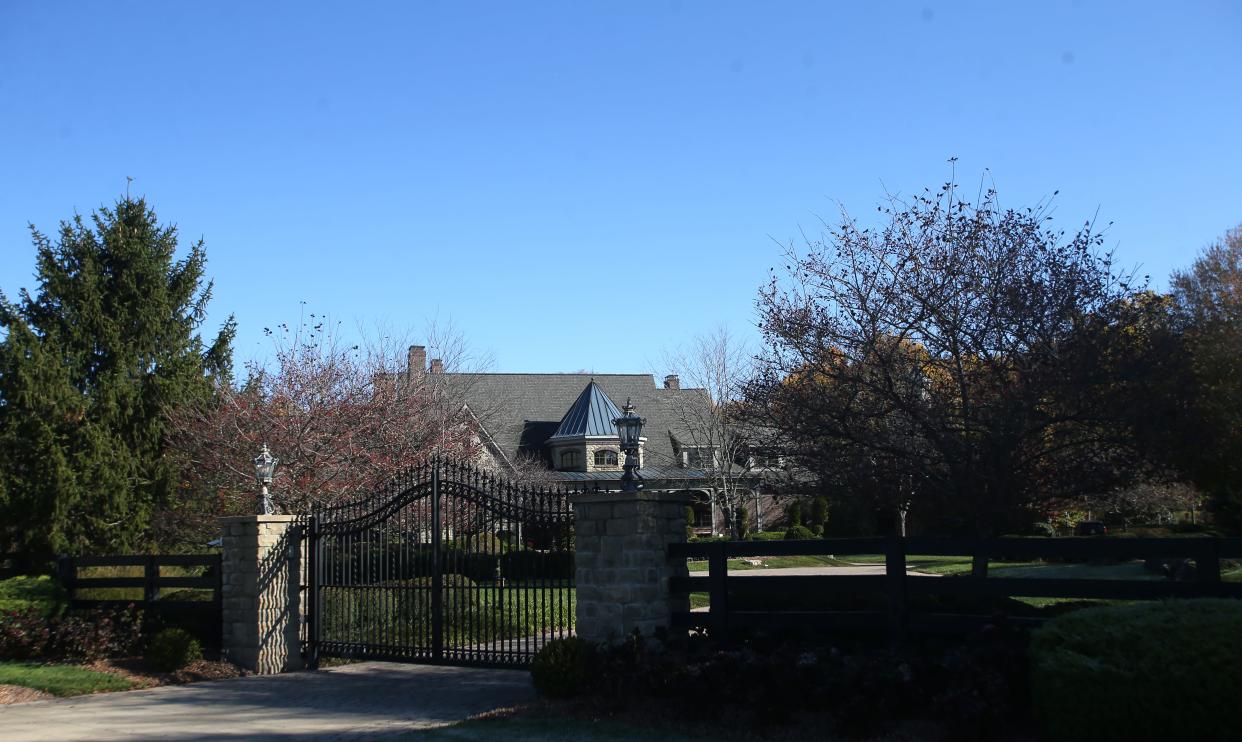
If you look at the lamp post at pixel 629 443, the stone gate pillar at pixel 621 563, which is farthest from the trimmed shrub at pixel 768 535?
the stone gate pillar at pixel 621 563

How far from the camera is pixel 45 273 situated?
2014cm

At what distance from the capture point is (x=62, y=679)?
1240 cm

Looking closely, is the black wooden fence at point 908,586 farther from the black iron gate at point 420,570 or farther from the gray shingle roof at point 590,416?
the gray shingle roof at point 590,416

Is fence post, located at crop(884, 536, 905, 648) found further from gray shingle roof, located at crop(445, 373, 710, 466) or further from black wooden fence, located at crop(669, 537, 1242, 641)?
gray shingle roof, located at crop(445, 373, 710, 466)

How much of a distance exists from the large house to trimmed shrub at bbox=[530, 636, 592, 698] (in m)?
25.6

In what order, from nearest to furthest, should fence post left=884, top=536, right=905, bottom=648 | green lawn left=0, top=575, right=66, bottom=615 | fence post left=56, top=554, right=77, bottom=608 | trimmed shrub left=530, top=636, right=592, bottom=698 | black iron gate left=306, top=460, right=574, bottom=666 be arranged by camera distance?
fence post left=884, top=536, right=905, bottom=648
trimmed shrub left=530, top=636, right=592, bottom=698
black iron gate left=306, top=460, right=574, bottom=666
green lawn left=0, top=575, right=66, bottom=615
fence post left=56, top=554, right=77, bottom=608

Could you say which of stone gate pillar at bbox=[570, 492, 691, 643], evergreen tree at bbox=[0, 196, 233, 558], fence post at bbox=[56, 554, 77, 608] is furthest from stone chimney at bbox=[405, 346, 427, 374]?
stone gate pillar at bbox=[570, 492, 691, 643]

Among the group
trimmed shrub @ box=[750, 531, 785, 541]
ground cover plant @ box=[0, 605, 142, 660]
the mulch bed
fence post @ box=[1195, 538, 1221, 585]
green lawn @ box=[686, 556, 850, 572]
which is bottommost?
green lawn @ box=[686, 556, 850, 572]

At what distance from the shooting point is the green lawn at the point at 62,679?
12.1 meters

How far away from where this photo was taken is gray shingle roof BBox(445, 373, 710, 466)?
143 feet

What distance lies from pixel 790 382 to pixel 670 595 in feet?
13.4

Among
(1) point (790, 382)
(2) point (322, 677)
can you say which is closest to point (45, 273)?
(2) point (322, 677)

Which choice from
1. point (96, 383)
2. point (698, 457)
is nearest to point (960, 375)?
point (96, 383)

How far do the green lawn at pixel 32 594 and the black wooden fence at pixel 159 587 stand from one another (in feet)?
0.64
